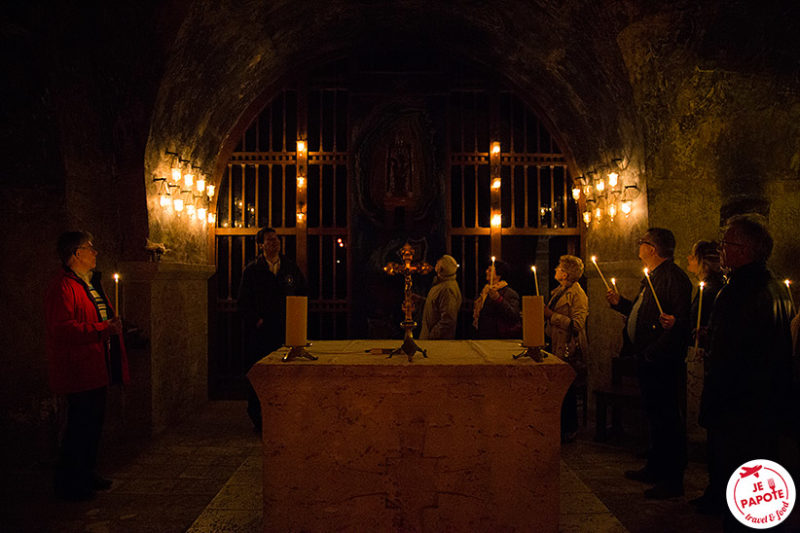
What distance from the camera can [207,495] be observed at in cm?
412

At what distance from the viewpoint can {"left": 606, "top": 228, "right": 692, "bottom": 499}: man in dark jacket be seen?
156 inches

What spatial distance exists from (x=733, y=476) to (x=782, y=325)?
2.98 feet

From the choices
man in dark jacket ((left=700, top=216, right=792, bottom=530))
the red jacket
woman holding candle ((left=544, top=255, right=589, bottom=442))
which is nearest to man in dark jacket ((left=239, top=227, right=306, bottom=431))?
the red jacket

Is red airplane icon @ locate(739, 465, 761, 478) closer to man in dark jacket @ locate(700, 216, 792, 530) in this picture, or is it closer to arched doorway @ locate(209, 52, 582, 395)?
man in dark jacket @ locate(700, 216, 792, 530)

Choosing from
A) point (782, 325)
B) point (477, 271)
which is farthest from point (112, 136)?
point (782, 325)

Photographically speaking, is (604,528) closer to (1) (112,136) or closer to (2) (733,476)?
(2) (733,476)

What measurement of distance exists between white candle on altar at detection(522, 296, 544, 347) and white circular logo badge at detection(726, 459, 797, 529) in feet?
4.24

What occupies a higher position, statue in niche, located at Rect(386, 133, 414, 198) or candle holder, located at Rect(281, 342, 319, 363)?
statue in niche, located at Rect(386, 133, 414, 198)

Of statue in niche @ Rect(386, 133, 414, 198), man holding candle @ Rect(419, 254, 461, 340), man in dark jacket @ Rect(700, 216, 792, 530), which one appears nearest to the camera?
man in dark jacket @ Rect(700, 216, 792, 530)

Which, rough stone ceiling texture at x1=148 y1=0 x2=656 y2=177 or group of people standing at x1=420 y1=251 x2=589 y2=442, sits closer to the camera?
group of people standing at x1=420 y1=251 x2=589 y2=442

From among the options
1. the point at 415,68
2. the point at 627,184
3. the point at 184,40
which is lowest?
the point at 627,184

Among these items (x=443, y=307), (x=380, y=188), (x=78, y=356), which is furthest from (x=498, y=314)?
(x=78, y=356)

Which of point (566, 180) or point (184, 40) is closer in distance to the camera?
point (184, 40)

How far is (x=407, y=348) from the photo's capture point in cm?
339
